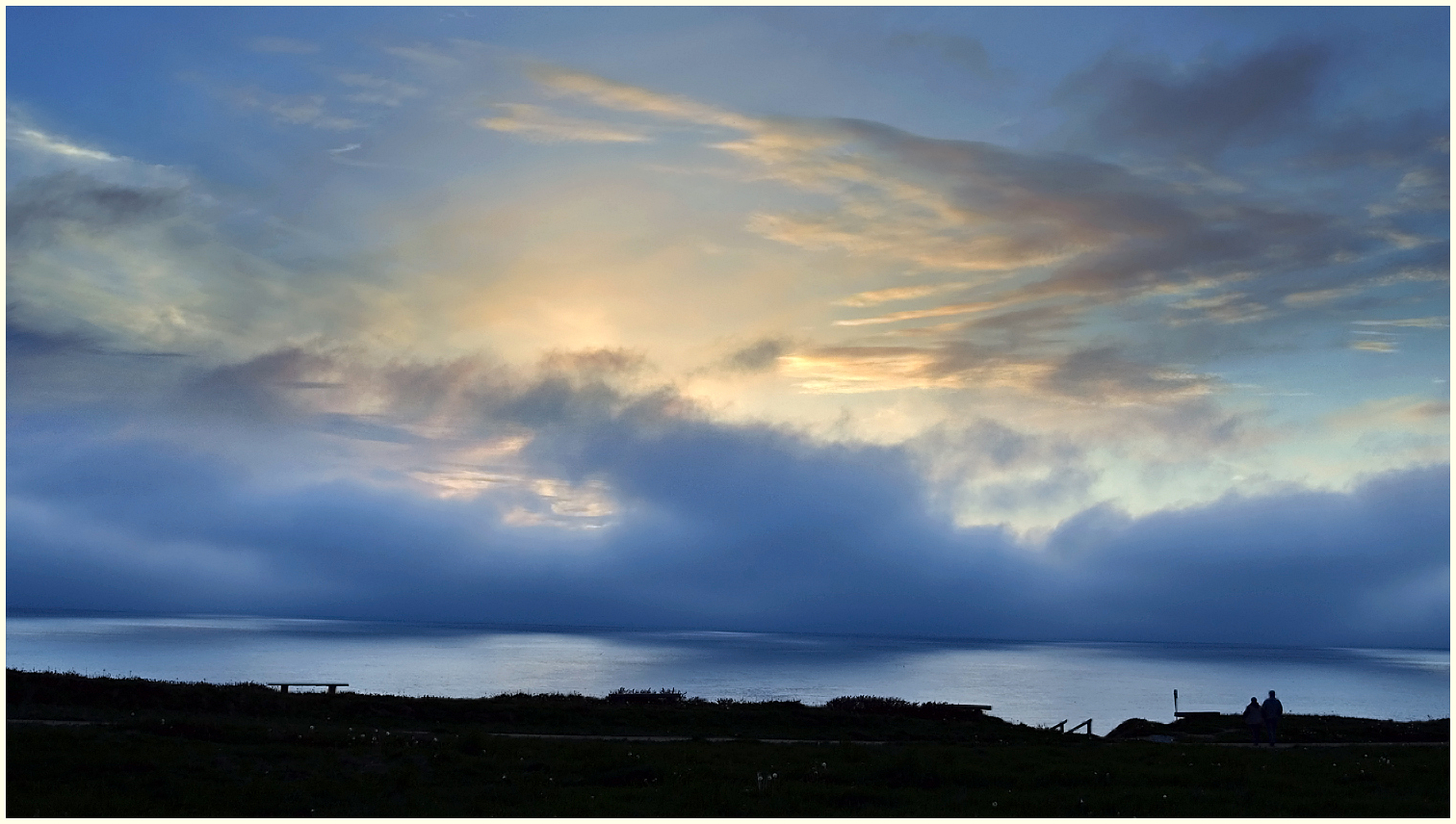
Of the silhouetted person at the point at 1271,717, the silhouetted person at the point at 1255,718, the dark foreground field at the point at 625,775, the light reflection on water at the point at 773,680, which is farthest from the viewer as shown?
the light reflection on water at the point at 773,680

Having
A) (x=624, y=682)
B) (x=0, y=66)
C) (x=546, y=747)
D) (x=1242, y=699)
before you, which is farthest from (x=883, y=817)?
(x=1242, y=699)

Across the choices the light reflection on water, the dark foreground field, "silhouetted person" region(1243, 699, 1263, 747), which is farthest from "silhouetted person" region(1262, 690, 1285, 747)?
the light reflection on water

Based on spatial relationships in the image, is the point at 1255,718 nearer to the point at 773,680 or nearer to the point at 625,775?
the point at 625,775

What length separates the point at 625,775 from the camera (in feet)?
80.3

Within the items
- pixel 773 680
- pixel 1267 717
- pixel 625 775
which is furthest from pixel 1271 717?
pixel 773 680

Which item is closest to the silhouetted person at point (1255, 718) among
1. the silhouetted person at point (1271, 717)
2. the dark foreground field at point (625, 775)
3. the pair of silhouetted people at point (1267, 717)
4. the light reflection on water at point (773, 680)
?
the pair of silhouetted people at point (1267, 717)

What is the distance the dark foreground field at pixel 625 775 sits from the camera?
2094 cm

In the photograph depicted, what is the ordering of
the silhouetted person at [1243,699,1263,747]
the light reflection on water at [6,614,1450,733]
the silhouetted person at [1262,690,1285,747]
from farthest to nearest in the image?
the light reflection on water at [6,614,1450,733]
the silhouetted person at [1243,699,1263,747]
the silhouetted person at [1262,690,1285,747]

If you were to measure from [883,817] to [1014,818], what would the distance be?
8.45 feet

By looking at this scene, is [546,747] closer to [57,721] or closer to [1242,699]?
[57,721]

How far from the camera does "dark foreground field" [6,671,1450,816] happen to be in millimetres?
20938

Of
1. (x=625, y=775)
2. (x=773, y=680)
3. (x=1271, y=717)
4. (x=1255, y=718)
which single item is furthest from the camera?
(x=773, y=680)

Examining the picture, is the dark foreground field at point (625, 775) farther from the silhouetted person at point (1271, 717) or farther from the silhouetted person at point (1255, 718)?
the silhouetted person at point (1255, 718)

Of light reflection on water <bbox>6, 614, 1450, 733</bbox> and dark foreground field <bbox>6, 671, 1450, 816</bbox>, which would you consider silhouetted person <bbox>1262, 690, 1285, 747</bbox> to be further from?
light reflection on water <bbox>6, 614, 1450, 733</bbox>
